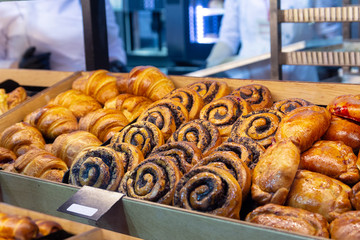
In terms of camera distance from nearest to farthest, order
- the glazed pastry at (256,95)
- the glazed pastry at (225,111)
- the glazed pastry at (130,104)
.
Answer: the glazed pastry at (225,111) < the glazed pastry at (256,95) < the glazed pastry at (130,104)

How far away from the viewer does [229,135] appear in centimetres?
150

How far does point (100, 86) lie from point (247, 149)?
113 cm

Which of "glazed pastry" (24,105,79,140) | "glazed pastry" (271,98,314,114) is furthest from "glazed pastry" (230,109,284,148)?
"glazed pastry" (24,105,79,140)

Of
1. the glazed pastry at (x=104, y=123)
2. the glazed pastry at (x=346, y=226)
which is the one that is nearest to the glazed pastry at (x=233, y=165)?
the glazed pastry at (x=346, y=226)

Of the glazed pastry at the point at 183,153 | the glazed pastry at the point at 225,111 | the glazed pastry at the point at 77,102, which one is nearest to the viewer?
the glazed pastry at the point at 183,153

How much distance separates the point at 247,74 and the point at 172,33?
3866 mm

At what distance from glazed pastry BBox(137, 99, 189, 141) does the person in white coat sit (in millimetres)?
2734

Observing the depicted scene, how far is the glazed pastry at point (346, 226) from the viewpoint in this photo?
→ 93 centimetres

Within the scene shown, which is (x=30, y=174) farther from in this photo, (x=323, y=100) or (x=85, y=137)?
(x=323, y=100)

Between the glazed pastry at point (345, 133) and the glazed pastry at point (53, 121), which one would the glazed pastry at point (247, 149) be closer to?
the glazed pastry at point (345, 133)

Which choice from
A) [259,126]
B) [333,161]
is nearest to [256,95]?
[259,126]

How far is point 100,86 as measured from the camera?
86.6 inches

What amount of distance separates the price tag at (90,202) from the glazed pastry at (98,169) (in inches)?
2.8

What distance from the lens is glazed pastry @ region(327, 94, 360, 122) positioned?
4.43 ft
